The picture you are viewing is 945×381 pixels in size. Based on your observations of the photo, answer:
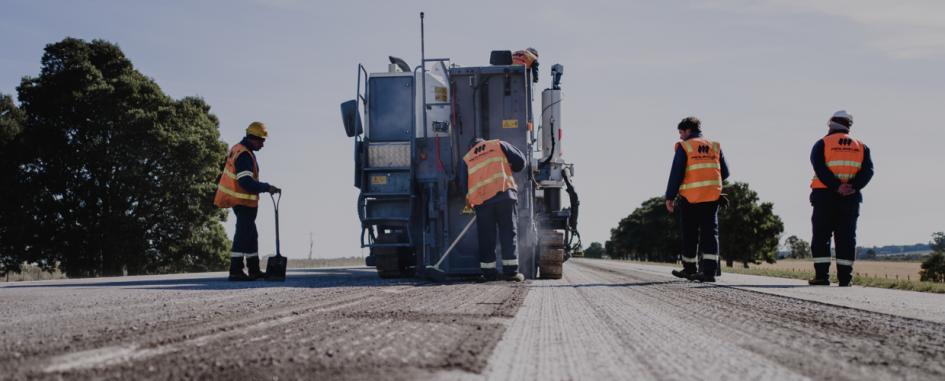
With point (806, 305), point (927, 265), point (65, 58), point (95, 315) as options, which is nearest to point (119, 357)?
point (95, 315)

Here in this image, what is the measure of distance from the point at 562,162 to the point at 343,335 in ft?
28.7

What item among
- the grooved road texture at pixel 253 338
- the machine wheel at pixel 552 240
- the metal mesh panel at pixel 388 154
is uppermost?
the metal mesh panel at pixel 388 154

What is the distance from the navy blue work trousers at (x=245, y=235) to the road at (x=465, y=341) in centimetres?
433

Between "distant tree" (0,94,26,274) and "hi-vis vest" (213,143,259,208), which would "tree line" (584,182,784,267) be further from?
"hi-vis vest" (213,143,259,208)

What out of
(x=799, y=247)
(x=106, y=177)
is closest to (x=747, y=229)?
(x=106, y=177)

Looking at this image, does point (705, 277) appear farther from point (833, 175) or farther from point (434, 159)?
point (434, 159)

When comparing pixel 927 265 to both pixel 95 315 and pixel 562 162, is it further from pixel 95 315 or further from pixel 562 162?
pixel 95 315

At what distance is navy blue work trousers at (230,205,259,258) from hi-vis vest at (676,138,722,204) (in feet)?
17.0

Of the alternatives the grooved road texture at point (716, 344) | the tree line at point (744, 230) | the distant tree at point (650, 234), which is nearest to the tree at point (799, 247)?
the distant tree at point (650, 234)

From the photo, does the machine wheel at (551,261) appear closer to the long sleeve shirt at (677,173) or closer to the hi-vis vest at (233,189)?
the long sleeve shirt at (677,173)

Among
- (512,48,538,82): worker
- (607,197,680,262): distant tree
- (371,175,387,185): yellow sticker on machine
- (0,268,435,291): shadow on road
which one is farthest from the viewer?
(607,197,680,262): distant tree

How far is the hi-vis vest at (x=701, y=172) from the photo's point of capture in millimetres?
8930

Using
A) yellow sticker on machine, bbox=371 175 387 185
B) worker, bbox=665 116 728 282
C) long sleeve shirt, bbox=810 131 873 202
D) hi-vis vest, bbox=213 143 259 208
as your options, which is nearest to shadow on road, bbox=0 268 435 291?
hi-vis vest, bbox=213 143 259 208

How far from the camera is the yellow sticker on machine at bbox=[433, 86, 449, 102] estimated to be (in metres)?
10.5
